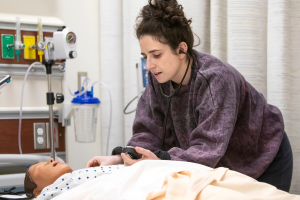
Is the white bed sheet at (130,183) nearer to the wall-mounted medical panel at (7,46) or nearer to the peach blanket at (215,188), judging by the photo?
the peach blanket at (215,188)

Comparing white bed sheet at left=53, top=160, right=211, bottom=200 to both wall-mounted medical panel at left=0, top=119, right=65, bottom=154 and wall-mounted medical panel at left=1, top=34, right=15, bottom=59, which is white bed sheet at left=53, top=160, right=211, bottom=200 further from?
wall-mounted medical panel at left=1, top=34, right=15, bottom=59

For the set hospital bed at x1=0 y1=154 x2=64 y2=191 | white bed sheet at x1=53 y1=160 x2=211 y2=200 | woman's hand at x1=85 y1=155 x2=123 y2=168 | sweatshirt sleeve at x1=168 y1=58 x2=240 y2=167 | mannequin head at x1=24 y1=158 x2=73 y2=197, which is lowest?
hospital bed at x1=0 y1=154 x2=64 y2=191

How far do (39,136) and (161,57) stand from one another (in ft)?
4.14

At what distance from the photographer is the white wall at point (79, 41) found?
2203 millimetres

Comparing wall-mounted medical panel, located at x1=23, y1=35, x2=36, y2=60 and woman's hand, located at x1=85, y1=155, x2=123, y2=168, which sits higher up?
wall-mounted medical panel, located at x1=23, y1=35, x2=36, y2=60

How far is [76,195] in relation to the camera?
37.1 inches

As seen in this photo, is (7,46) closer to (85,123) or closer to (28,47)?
(28,47)

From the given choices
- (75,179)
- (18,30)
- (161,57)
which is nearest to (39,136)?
(18,30)

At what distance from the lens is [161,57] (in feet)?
4.33

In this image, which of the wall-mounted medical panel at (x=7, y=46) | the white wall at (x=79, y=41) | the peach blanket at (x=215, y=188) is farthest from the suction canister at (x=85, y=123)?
the peach blanket at (x=215, y=188)

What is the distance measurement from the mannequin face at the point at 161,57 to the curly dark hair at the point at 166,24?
0.02 m

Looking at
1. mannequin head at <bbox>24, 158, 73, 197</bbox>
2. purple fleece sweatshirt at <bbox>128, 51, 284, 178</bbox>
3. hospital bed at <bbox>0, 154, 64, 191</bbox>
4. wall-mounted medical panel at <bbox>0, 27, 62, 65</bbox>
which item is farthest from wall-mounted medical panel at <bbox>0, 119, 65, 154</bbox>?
purple fleece sweatshirt at <bbox>128, 51, 284, 178</bbox>

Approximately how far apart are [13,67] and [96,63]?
26.3 inches

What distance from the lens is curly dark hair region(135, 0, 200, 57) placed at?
130 centimetres
